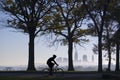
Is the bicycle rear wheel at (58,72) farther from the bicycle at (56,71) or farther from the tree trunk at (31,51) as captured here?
the tree trunk at (31,51)

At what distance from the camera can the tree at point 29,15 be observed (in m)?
60.6

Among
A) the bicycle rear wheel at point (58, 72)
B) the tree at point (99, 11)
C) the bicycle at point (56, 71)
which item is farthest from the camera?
the tree at point (99, 11)

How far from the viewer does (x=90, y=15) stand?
6112 centimetres

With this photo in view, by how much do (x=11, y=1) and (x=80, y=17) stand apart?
12.8 meters

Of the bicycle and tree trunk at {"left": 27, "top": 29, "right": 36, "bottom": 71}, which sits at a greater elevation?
tree trunk at {"left": 27, "top": 29, "right": 36, "bottom": 71}

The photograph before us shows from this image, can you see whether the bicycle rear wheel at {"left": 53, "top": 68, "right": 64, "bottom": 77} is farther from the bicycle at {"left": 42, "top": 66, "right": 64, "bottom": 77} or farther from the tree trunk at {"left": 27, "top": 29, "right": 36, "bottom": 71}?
the tree trunk at {"left": 27, "top": 29, "right": 36, "bottom": 71}

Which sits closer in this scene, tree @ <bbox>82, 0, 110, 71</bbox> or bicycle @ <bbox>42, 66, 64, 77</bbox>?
bicycle @ <bbox>42, 66, 64, 77</bbox>

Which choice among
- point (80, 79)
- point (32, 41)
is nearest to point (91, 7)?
point (32, 41)

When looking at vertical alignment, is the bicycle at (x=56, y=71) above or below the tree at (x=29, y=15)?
below

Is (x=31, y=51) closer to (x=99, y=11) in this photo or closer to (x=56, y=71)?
(x=99, y=11)

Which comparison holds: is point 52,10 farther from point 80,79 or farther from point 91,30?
point 80,79

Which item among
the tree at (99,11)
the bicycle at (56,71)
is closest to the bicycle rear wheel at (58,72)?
the bicycle at (56,71)

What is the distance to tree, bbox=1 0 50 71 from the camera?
60594 millimetres

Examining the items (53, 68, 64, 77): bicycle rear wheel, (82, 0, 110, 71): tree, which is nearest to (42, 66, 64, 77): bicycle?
(53, 68, 64, 77): bicycle rear wheel
